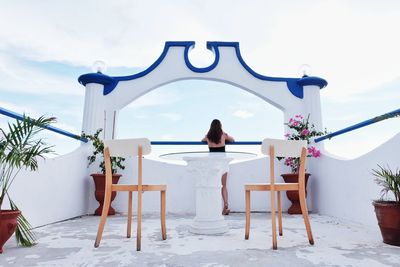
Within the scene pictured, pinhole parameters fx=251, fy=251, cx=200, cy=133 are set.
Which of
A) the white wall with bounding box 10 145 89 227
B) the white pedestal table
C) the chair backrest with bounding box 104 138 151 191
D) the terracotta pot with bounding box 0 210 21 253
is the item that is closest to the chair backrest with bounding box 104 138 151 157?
the chair backrest with bounding box 104 138 151 191

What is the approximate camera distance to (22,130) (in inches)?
81.1

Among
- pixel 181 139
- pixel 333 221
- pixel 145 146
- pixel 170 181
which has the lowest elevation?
pixel 333 221

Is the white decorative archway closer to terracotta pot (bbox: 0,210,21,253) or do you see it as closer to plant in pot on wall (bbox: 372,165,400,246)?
plant in pot on wall (bbox: 372,165,400,246)

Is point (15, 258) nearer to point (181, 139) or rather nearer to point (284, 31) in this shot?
point (181, 139)

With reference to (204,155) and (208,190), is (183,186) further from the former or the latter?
(204,155)

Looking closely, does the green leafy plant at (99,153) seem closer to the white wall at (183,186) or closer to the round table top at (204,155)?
the white wall at (183,186)

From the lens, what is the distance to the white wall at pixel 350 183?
268 cm

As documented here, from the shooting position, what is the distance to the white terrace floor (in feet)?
5.24

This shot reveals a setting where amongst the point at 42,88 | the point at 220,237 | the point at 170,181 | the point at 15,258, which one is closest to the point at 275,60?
the point at 170,181

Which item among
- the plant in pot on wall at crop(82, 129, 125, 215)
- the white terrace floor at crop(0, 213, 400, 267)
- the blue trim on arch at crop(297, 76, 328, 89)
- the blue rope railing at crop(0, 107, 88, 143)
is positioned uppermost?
the blue trim on arch at crop(297, 76, 328, 89)

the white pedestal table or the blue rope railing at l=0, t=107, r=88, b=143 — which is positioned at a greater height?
the blue rope railing at l=0, t=107, r=88, b=143

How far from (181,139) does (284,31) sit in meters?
2.71

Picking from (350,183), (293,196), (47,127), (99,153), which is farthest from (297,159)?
(47,127)

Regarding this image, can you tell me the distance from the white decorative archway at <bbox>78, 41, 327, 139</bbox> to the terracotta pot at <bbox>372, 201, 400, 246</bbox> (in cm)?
280
